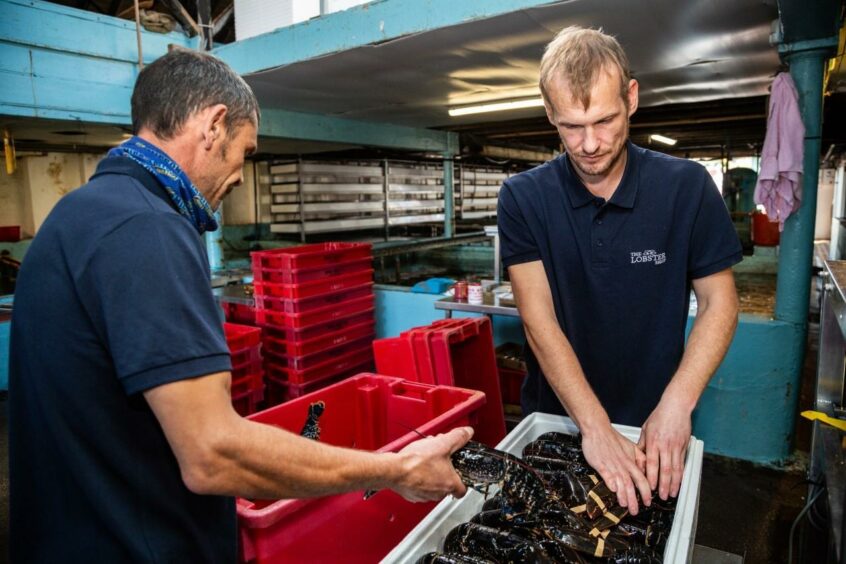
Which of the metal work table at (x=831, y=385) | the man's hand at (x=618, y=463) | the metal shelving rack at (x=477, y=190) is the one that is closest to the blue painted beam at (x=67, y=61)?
the man's hand at (x=618, y=463)

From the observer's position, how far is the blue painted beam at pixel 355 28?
289cm

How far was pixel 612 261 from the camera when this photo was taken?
152cm

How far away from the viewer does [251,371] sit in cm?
420

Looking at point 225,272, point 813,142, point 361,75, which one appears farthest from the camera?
point 225,272

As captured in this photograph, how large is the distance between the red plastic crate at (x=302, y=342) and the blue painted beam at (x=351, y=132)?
77.8 inches

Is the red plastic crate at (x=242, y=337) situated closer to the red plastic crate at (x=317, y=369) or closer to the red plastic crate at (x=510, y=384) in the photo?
the red plastic crate at (x=317, y=369)

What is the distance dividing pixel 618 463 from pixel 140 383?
1053 millimetres

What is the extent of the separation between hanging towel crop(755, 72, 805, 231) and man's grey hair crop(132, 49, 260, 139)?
3.02m

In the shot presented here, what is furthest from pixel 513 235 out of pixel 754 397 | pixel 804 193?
pixel 754 397

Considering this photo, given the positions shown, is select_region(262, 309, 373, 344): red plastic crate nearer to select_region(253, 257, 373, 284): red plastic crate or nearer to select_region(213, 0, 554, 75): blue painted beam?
select_region(253, 257, 373, 284): red plastic crate

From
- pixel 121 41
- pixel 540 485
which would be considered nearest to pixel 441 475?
pixel 540 485

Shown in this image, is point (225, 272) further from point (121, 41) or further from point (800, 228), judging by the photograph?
point (800, 228)

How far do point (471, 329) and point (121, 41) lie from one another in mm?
3597

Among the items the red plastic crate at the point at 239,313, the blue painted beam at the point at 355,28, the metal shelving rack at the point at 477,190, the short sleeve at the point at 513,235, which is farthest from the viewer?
the metal shelving rack at the point at 477,190
